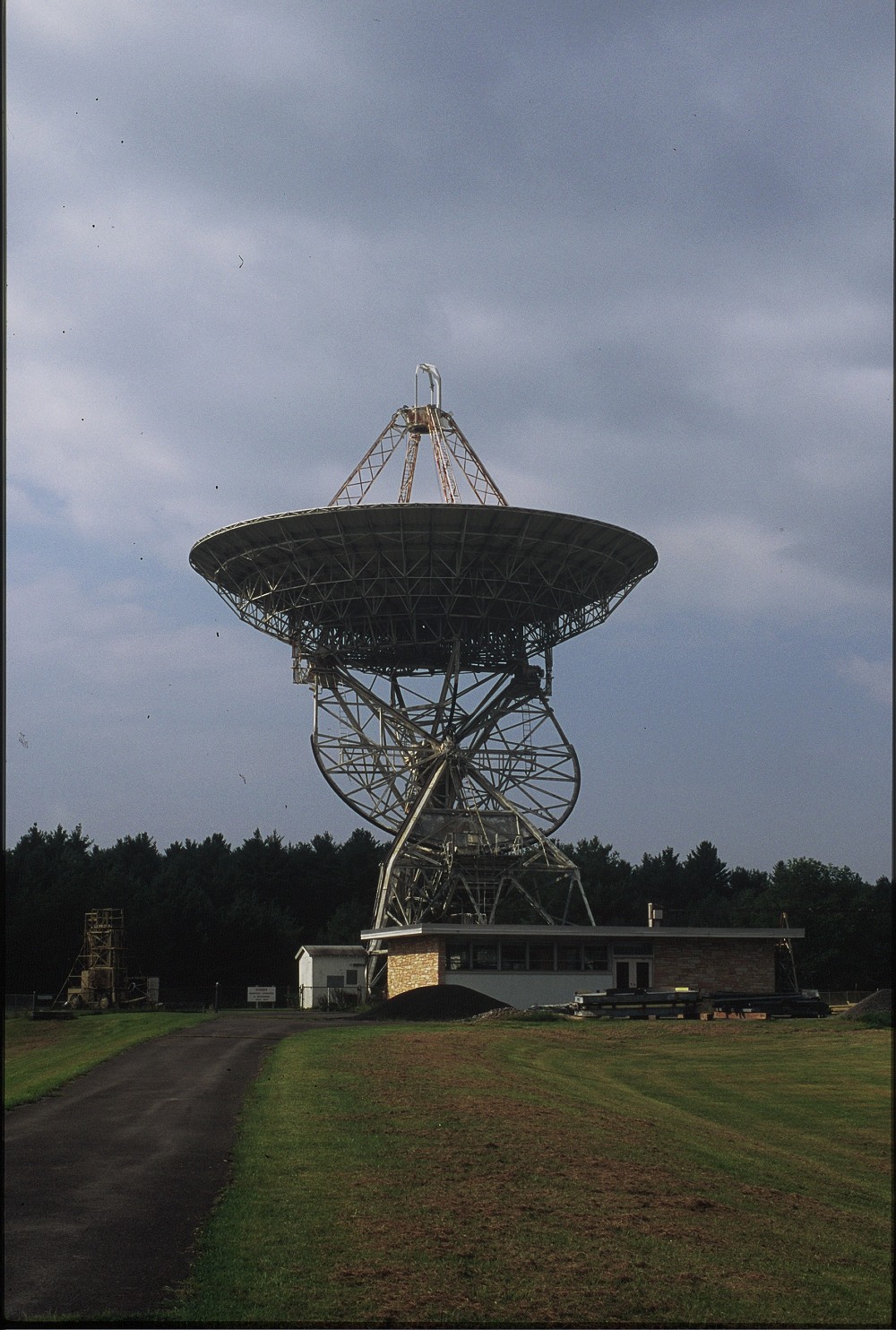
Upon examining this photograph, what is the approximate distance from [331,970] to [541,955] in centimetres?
1634

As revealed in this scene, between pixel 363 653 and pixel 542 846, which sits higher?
pixel 363 653

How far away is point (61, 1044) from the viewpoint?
4241cm

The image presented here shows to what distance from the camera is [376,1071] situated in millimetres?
27719

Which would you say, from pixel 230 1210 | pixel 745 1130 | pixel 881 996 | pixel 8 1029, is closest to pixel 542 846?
pixel 881 996

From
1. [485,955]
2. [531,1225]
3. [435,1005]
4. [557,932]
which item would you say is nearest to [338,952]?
[485,955]

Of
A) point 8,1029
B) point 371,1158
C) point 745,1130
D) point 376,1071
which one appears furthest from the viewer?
point 8,1029

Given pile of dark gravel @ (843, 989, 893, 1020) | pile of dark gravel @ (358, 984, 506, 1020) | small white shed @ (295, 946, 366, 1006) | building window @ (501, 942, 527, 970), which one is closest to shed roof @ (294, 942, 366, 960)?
small white shed @ (295, 946, 366, 1006)

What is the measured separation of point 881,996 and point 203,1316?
47.2m

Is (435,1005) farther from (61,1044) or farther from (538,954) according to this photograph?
(61,1044)

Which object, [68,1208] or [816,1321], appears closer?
[816,1321]

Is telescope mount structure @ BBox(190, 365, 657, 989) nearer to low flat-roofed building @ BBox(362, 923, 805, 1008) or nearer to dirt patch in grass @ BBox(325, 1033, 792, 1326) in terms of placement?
low flat-roofed building @ BBox(362, 923, 805, 1008)

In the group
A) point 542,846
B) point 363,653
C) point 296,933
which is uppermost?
point 363,653

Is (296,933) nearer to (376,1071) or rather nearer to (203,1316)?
(376,1071)

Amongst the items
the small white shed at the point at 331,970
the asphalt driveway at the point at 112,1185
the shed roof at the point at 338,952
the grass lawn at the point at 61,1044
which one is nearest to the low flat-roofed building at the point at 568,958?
the small white shed at the point at 331,970
